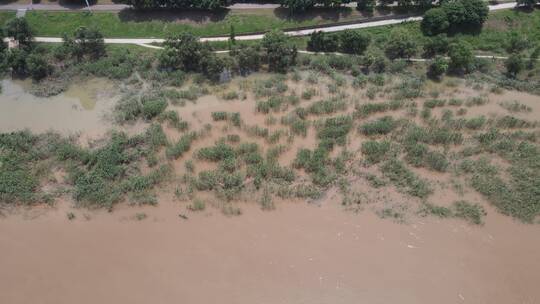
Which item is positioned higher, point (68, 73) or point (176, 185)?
point (68, 73)

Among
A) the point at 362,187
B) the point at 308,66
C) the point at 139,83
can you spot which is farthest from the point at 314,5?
the point at 362,187

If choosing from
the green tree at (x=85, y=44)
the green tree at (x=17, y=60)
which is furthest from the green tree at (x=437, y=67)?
the green tree at (x=17, y=60)

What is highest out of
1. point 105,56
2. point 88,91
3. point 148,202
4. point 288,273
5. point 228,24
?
point 228,24

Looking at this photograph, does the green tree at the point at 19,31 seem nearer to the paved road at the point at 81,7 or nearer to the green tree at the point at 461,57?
A: the paved road at the point at 81,7

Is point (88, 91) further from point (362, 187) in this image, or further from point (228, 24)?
point (362, 187)

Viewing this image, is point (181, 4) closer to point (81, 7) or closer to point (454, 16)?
point (81, 7)

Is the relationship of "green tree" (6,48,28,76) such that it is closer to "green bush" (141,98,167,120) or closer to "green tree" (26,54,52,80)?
"green tree" (26,54,52,80)

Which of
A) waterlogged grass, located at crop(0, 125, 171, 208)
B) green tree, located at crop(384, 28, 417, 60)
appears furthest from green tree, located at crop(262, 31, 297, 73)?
waterlogged grass, located at crop(0, 125, 171, 208)
